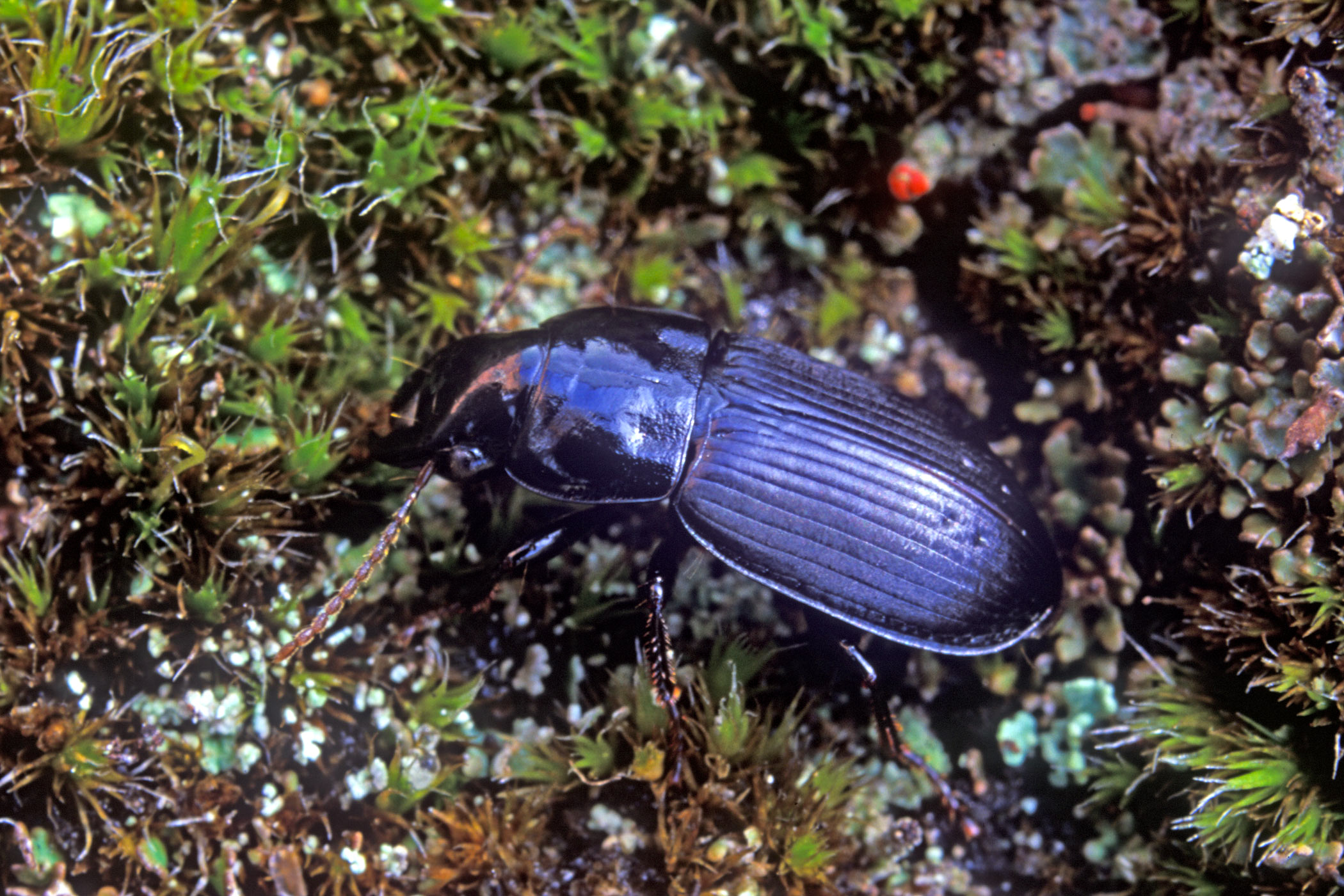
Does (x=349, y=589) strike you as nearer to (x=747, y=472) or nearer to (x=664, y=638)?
(x=664, y=638)

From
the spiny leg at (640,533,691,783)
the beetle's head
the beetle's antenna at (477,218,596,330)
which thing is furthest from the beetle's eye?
the spiny leg at (640,533,691,783)

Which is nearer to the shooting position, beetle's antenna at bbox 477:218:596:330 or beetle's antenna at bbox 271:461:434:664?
A: beetle's antenna at bbox 271:461:434:664

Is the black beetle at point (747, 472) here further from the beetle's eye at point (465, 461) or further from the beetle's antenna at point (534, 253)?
the beetle's antenna at point (534, 253)

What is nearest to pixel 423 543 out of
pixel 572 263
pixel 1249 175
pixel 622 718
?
pixel 622 718

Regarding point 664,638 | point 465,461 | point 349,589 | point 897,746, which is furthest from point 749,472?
point 349,589

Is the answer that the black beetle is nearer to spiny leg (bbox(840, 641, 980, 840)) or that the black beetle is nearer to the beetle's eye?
the beetle's eye
